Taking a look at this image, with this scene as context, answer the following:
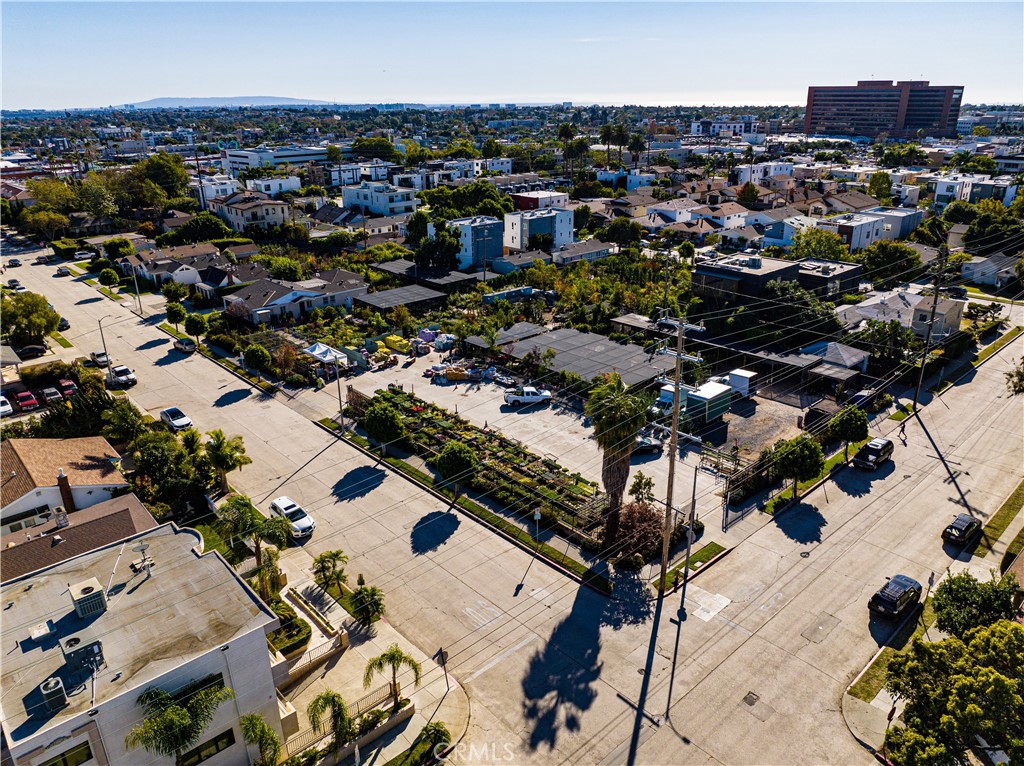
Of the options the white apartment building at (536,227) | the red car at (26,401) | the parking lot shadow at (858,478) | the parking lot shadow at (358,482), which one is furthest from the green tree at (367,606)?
the white apartment building at (536,227)

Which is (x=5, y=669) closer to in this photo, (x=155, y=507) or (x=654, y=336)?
(x=155, y=507)

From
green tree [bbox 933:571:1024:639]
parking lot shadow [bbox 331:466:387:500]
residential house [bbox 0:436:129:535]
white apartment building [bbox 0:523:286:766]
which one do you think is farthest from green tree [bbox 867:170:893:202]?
white apartment building [bbox 0:523:286:766]

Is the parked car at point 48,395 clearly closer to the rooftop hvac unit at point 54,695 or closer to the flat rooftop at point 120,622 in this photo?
the flat rooftop at point 120,622

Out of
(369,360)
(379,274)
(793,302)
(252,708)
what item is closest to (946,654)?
(252,708)

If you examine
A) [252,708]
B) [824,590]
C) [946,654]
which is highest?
[946,654]

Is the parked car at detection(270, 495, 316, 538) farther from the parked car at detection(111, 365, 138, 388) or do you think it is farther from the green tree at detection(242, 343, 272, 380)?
the parked car at detection(111, 365, 138, 388)
